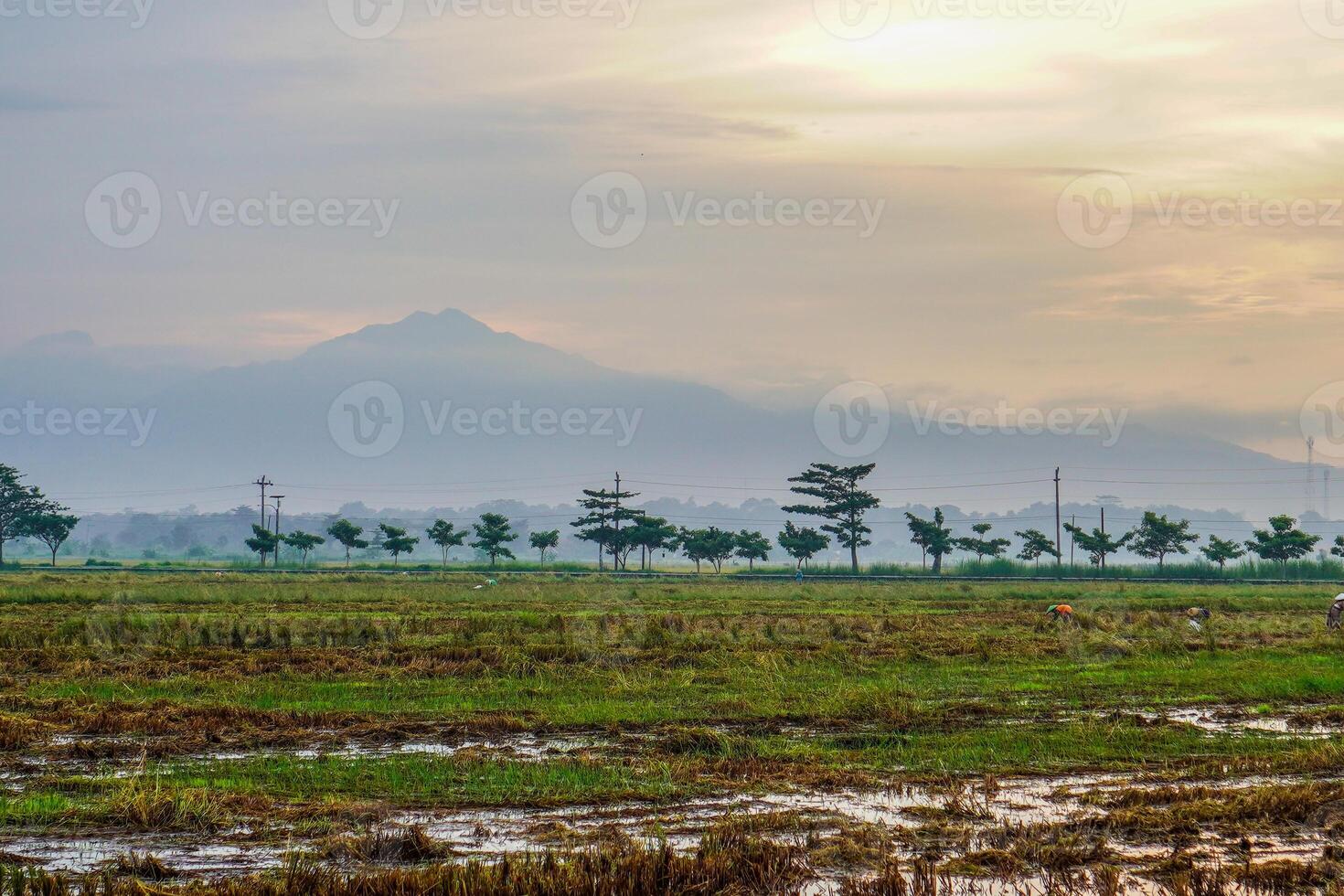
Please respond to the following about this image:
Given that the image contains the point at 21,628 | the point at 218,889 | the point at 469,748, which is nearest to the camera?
the point at 218,889

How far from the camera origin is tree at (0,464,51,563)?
375 feet

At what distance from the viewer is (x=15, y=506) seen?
378 feet

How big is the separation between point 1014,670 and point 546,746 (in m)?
11.2

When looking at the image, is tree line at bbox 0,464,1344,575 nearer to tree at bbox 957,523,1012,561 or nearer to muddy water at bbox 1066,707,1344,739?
tree at bbox 957,523,1012,561

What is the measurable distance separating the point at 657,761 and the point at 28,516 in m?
115

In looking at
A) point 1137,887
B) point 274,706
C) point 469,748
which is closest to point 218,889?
point 469,748

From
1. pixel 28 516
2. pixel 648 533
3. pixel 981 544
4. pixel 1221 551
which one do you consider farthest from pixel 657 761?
pixel 28 516

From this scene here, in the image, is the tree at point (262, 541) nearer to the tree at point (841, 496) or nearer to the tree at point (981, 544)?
the tree at point (841, 496)

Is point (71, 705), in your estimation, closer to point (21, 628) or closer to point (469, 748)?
point (469, 748)

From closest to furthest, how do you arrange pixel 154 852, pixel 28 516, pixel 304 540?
1. pixel 154 852
2. pixel 28 516
3. pixel 304 540

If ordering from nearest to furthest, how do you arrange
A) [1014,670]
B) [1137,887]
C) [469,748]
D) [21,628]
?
[1137,887], [469,748], [1014,670], [21,628]

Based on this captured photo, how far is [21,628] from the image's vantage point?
28266mm

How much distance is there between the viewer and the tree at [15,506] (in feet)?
375

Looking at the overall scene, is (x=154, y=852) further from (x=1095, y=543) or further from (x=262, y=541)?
(x=1095, y=543)
